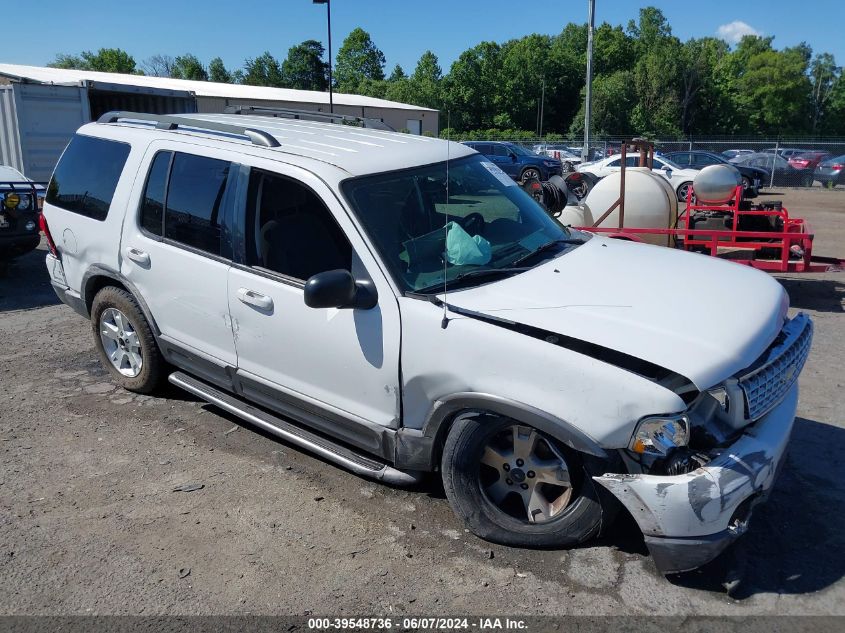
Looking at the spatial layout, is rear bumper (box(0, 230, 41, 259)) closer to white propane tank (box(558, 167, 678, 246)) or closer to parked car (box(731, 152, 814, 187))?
white propane tank (box(558, 167, 678, 246))

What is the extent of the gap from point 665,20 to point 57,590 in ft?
369

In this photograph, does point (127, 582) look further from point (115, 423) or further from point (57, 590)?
point (115, 423)

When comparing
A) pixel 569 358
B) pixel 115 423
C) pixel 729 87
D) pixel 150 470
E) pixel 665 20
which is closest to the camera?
pixel 569 358

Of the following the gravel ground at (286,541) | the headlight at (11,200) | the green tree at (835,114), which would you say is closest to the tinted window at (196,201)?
the gravel ground at (286,541)

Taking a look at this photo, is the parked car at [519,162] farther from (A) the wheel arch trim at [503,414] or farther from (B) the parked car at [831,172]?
(A) the wheel arch trim at [503,414]

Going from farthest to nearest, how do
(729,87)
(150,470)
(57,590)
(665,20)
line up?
1. (665,20)
2. (729,87)
3. (150,470)
4. (57,590)

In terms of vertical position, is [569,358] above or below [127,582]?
above

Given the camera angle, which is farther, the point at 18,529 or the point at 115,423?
the point at 115,423

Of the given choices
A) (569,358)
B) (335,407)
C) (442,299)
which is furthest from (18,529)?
(569,358)

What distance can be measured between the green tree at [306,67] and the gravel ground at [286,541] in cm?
10300

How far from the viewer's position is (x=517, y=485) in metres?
3.29

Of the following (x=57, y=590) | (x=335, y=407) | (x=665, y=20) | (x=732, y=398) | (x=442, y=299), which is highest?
(x=665, y=20)

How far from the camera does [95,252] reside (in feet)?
16.3

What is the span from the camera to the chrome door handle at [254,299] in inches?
150
